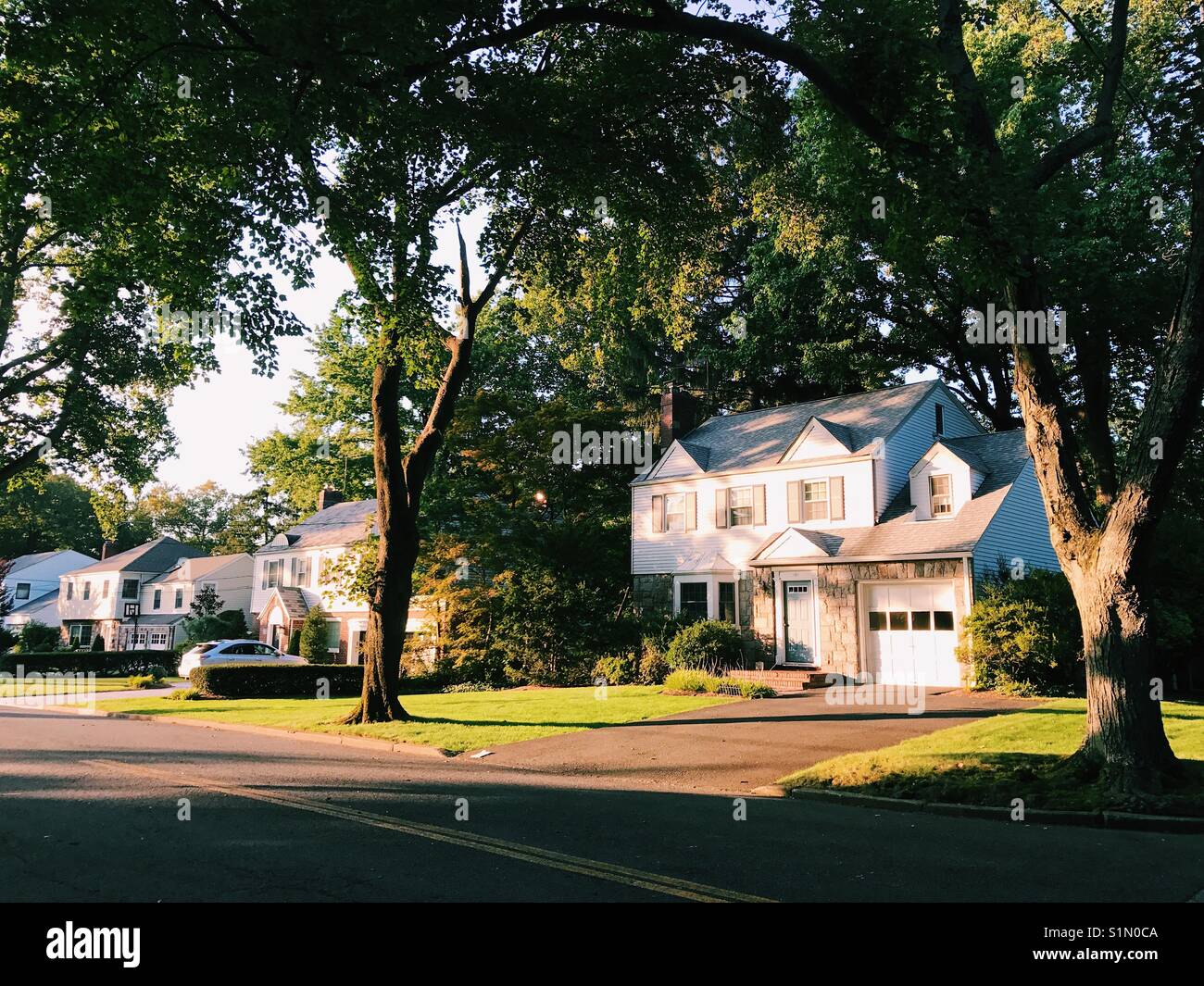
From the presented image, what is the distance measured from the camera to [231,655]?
1292 inches

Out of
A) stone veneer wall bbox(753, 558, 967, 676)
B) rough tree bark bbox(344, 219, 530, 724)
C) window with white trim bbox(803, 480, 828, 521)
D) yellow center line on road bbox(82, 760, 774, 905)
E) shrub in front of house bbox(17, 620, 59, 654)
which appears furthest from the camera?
shrub in front of house bbox(17, 620, 59, 654)

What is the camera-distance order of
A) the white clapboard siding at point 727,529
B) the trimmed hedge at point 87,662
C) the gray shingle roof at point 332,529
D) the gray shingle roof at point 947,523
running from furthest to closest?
the gray shingle roof at point 332,529, the trimmed hedge at point 87,662, the white clapboard siding at point 727,529, the gray shingle roof at point 947,523

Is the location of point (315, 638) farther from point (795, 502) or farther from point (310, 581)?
point (795, 502)

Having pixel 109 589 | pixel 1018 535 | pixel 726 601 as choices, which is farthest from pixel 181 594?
pixel 1018 535

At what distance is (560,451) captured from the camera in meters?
30.6

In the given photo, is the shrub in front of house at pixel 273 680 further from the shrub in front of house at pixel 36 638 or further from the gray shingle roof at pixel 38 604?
the gray shingle roof at pixel 38 604

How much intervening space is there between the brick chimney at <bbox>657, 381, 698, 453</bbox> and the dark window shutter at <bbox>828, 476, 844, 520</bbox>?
7928 millimetres

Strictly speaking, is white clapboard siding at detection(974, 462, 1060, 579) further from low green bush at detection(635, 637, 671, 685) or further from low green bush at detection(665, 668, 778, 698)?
low green bush at detection(635, 637, 671, 685)

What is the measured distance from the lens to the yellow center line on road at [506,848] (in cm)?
557

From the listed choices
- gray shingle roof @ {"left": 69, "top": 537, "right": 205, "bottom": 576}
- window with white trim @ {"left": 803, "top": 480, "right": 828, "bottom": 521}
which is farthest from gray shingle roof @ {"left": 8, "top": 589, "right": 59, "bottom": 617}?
window with white trim @ {"left": 803, "top": 480, "right": 828, "bottom": 521}

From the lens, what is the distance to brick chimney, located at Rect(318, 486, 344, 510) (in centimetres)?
5138

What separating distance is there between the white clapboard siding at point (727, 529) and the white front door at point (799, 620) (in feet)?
6.64

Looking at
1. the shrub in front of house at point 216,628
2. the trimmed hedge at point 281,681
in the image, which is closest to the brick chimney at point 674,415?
the trimmed hedge at point 281,681

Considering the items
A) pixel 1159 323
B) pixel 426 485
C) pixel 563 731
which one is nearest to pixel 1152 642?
pixel 563 731
